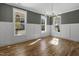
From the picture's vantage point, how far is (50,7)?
1589mm

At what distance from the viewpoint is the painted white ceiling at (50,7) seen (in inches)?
60.5

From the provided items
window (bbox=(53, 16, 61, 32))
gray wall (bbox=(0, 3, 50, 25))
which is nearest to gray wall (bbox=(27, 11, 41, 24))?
gray wall (bbox=(0, 3, 50, 25))

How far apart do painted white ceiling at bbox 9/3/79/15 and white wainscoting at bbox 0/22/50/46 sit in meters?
0.28

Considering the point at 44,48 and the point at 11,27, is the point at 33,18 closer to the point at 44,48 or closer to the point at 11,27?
the point at 11,27

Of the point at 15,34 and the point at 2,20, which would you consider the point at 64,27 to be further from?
the point at 2,20

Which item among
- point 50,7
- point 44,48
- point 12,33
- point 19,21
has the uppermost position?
point 50,7

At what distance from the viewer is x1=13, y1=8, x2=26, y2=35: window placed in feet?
5.31

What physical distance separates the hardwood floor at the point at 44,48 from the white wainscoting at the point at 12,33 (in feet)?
0.26

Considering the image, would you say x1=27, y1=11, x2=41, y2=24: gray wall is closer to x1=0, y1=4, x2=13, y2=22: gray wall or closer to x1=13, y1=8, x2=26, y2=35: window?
x1=13, y1=8, x2=26, y2=35: window

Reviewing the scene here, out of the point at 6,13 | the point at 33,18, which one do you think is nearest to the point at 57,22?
the point at 33,18

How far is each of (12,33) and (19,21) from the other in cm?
25

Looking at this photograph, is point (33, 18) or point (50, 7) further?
point (33, 18)

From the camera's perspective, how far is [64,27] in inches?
65.0

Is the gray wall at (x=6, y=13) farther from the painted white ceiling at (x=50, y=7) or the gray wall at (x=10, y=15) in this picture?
the painted white ceiling at (x=50, y=7)
